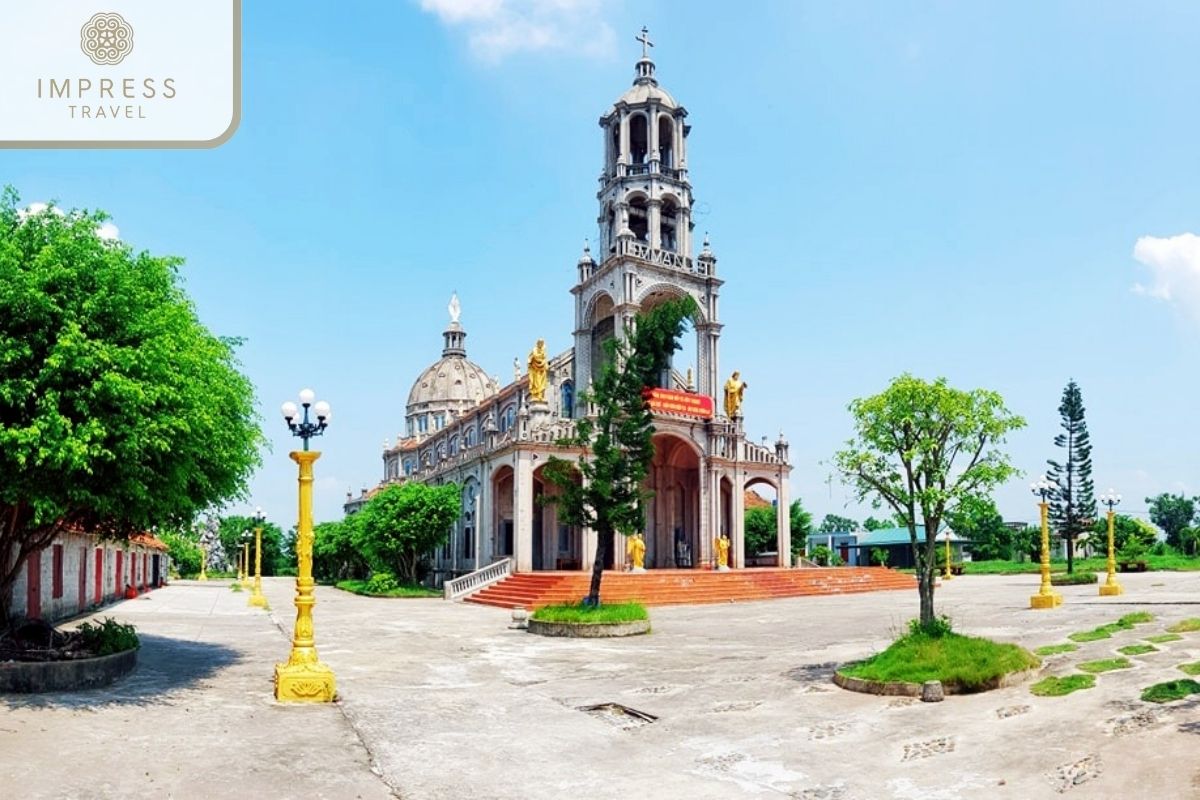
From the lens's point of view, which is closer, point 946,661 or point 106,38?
point 106,38

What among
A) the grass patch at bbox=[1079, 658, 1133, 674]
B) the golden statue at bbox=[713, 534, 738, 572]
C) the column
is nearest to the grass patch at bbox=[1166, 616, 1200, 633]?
the grass patch at bbox=[1079, 658, 1133, 674]

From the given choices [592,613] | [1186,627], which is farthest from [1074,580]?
[1186,627]

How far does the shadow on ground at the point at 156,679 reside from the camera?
1227 centimetres

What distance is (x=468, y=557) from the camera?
155ft

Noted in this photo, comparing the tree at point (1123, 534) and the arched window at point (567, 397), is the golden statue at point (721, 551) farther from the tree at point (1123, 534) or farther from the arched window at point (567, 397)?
the tree at point (1123, 534)

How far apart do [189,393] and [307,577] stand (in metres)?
3.14

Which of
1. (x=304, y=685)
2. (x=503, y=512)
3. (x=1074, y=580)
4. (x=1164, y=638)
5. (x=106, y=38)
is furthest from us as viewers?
(x=503, y=512)

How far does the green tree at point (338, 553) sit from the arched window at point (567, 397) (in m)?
14.0

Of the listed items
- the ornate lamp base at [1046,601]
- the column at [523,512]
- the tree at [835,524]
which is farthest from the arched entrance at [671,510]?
the tree at [835,524]

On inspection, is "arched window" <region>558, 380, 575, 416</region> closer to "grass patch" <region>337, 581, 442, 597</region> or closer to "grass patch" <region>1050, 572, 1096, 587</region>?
"grass patch" <region>337, 581, 442, 597</region>

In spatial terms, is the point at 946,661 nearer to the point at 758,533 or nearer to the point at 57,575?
the point at 57,575

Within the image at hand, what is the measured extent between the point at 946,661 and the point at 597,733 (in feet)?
16.1

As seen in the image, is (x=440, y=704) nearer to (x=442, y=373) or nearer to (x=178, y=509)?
(x=178, y=509)

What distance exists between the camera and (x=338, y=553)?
196ft
